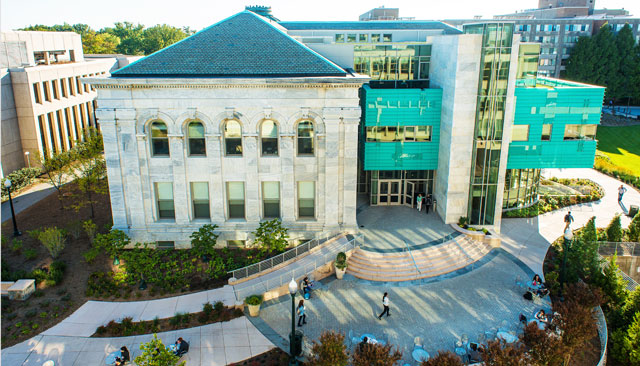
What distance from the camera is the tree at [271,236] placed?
2722 cm

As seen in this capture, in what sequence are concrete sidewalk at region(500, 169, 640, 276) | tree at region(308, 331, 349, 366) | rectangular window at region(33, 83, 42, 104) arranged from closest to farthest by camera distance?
tree at region(308, 331, 349, 366)
concrete sidewalk at region(500, 169, 640, 276)
rectangular window at region(33, 83, 42, 104)

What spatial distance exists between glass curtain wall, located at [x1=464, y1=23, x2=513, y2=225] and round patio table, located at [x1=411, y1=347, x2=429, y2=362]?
1510 centimetres

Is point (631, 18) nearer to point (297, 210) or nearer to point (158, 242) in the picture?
point (297, 210)

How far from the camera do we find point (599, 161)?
2080 inches

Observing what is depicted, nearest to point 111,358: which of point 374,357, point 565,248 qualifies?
point 374,357

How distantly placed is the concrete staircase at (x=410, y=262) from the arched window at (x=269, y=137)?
8278 mm

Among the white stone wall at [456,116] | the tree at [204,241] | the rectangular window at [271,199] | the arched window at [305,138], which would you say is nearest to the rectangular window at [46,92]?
the tree at [204,241]

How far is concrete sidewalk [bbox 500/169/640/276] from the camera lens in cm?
3016

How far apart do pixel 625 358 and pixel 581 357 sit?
1.97m

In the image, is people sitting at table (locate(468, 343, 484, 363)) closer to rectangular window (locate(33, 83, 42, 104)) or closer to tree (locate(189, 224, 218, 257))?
tree (locate(189, 224, 218, 257))

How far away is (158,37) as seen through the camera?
4712 inches

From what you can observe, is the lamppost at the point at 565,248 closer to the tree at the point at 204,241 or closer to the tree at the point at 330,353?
the tree at the point at 330,353

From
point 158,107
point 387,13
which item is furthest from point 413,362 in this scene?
point 387,13

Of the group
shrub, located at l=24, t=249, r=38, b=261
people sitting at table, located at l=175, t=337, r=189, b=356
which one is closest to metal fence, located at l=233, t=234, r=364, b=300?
people sitting at table, located at l=175, t=337, r=189, b=356
